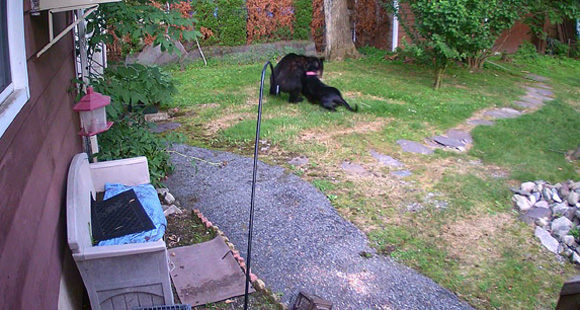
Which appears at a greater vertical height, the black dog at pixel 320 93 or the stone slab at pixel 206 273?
the black dog at pixel 320 93

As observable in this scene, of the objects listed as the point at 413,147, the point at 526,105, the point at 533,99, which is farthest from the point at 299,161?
the point at 533,99

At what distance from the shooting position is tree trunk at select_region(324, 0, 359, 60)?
13227 mm

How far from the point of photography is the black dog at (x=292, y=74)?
8805mm

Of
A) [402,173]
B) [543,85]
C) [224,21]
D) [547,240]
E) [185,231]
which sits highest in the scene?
[224,21]

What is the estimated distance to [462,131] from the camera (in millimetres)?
7668

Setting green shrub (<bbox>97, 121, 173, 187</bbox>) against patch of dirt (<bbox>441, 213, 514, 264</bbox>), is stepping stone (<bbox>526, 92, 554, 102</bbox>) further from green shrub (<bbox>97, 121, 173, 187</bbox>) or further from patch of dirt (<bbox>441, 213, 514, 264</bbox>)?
green shrub (<bbox>97, 121, 173, 187</bbox>)

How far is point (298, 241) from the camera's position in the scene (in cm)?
450

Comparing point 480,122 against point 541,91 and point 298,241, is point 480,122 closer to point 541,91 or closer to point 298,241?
point 541,91

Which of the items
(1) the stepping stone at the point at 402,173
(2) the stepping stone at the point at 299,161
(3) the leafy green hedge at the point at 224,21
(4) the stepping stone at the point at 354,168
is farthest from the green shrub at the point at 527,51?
(2) the stepping stone at the point at 299,161

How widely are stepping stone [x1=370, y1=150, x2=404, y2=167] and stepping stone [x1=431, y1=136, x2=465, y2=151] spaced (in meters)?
1.11

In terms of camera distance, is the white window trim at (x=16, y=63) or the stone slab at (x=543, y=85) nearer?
the white window trim at (x=16, y=63)

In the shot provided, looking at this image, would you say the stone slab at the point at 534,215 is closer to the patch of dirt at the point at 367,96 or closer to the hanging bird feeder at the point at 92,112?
the hanging bird feeder at the point at 92,112

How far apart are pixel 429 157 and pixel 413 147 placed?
1.31ft

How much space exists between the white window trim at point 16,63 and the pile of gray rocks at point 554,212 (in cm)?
451
